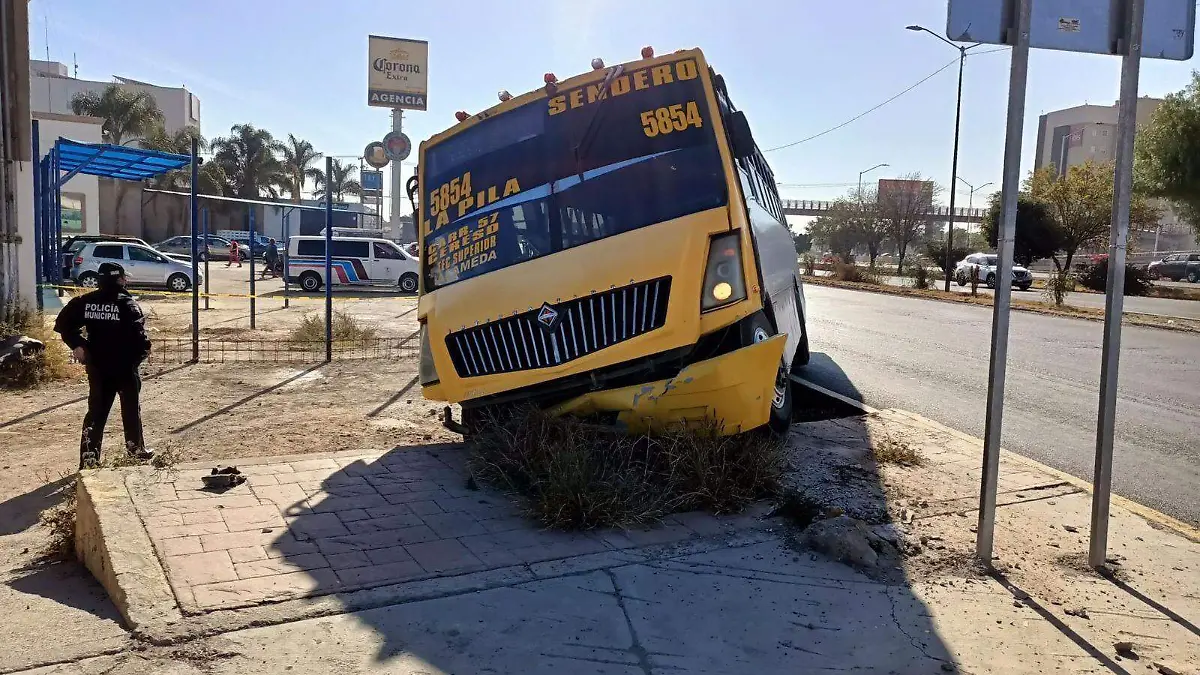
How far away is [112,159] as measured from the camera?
598 inches

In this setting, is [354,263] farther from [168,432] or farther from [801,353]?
[168,432]

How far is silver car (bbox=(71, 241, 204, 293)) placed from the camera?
926 inches

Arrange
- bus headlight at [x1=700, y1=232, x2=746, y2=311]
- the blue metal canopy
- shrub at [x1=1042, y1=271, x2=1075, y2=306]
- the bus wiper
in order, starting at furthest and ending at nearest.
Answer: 1. shrub at [x1=1042, y1=271, x2=1075, y2=306]
2. the blue metal canopy
3. the bus wiper
4. bus headlight at [x1=700, y1=232, x2=746, y2=311]

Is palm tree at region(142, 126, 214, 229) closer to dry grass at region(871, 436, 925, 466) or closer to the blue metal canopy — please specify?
the blue metal canopy

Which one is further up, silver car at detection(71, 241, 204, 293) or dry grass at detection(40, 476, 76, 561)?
silver car at detection(71, 241, 204, 293)

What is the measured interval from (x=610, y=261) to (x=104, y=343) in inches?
149

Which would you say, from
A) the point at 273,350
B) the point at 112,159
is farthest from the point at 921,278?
the point at 112,159

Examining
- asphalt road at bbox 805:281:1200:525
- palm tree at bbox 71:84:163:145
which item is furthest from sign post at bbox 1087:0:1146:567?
palm tree at bbox 71:84:163:145

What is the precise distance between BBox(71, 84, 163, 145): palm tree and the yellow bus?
55204mm

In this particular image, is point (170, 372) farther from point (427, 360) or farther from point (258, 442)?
point (427, 360)

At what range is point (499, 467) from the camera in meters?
5.46

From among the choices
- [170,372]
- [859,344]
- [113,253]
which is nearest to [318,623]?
[170,372]

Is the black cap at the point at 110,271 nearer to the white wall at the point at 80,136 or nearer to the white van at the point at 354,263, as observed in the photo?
the white van at the point at 354,263

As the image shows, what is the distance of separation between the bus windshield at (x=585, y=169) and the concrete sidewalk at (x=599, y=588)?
5.68 ft
